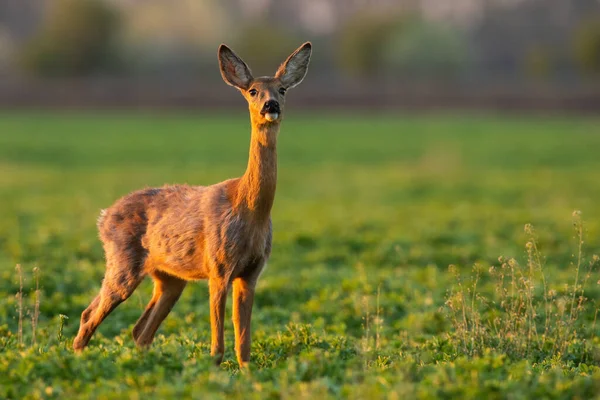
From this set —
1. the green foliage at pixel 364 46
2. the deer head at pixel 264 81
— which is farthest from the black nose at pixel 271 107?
the green foliage at pixel 364 46

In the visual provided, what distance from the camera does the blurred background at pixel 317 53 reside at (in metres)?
72.8

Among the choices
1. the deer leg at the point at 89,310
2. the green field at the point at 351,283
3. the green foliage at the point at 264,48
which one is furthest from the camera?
the green foliage at the point at 264,48

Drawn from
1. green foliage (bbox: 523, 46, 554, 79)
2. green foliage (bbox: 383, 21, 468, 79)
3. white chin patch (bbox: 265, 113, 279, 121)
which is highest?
green foliage (bbox: 383, 21, 468, 79)

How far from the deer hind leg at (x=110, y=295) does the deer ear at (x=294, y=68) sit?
2312 millimetres

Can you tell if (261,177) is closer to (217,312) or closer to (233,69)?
(233,69)

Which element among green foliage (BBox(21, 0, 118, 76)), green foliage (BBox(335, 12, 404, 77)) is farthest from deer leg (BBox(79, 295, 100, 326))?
green foliage (BBox(335, 12, 404, 77))

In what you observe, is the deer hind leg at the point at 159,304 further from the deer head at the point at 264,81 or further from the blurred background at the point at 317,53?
the blurred background at the point at 317,53

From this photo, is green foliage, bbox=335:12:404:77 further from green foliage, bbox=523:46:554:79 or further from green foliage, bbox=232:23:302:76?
green foliage, bbox=523:46:554:79

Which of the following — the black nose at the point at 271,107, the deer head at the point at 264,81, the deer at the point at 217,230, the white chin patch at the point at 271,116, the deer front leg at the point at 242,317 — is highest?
the deer head at the point at 264,81

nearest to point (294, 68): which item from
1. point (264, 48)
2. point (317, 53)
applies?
point (264, 48)

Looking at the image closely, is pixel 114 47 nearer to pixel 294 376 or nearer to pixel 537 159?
pixel 537 159

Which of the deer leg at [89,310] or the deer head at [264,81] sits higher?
the deer head at [264,81]

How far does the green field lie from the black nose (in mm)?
2194

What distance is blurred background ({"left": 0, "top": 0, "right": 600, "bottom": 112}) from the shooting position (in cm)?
7281
